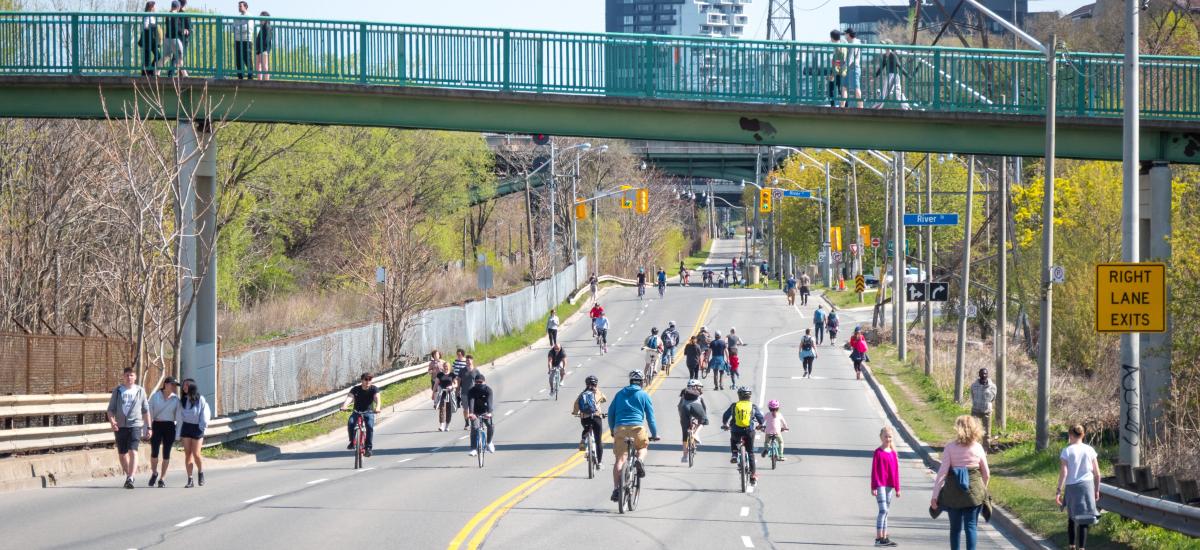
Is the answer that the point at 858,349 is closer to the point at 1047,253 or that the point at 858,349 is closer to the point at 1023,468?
the point at 1047,253

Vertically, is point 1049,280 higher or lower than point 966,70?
lower

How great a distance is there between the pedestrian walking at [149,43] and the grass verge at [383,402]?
7.31 meters

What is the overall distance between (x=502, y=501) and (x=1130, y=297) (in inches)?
331

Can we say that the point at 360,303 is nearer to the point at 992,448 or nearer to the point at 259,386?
the point at 259,386

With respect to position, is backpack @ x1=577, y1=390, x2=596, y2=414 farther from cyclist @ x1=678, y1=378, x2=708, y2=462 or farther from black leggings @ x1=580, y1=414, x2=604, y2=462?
cyclist @ x1=678, y1=378, x2=708, y2=462

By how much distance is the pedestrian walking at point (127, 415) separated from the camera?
767 inches

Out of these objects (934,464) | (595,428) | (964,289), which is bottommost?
(934,464)

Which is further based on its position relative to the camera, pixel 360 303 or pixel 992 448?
pixel 360 303

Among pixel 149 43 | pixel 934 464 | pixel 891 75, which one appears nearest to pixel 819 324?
pixel 891 75

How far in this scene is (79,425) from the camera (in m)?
22.8

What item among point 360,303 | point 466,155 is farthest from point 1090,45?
point 360,303

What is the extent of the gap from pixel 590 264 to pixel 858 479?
8183cm

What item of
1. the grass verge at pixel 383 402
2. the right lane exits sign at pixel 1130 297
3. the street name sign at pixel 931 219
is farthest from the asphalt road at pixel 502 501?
the street name sign at pixel 931 219

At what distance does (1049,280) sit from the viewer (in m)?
24.3
